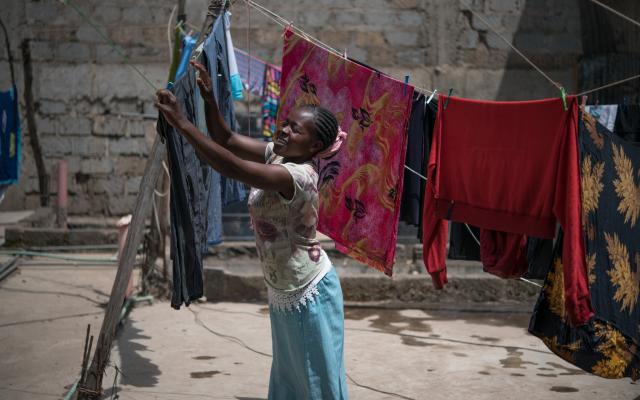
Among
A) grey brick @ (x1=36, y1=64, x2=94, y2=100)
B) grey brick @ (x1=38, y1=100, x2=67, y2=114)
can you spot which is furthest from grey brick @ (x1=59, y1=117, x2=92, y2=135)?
grey brick @ (x1=36, y1=64, x2=94, y2=100)

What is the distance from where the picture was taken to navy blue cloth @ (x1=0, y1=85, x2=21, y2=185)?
805 cm

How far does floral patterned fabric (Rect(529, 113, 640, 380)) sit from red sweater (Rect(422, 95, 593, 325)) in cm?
10

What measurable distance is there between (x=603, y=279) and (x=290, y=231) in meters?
1.56

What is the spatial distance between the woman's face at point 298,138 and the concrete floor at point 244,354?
1990 millimetres

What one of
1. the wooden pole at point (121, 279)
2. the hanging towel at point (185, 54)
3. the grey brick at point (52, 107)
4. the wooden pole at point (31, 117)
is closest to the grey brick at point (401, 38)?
the grey brick at point (52, 107)

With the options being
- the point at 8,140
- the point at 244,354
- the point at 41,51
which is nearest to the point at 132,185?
the point at 41,51

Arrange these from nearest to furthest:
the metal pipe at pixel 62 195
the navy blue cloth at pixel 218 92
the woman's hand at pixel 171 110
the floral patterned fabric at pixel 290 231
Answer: the woman's hand at pixel 171 110 → the floral patterned fabric at pixel 290 231 → the navy blue cloth at pixel 218 92 → the metal pipe at pixel 62 195

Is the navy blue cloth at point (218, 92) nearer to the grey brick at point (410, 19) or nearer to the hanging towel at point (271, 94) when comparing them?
the hanging towel at point (271, 94)

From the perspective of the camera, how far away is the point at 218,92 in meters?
5.02

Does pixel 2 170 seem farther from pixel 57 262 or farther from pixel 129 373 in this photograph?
pixel 129 373

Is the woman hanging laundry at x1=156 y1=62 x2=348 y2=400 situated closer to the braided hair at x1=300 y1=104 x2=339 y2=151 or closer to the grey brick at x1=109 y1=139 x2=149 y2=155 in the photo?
the braided hair at x1=300 y1=104 x2=339 y2=151

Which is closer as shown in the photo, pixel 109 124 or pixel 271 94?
pixel 271 94

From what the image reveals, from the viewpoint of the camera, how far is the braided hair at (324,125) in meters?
3.33

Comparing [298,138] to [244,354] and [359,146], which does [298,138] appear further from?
[244,354]
